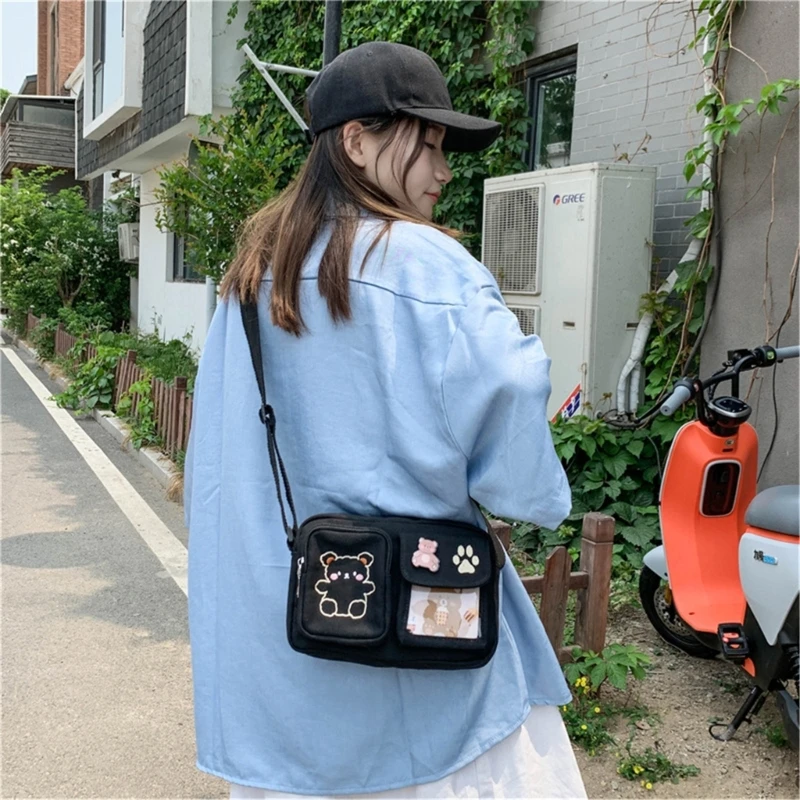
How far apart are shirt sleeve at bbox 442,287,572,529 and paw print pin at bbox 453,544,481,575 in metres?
0.09

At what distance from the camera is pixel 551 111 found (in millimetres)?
6621

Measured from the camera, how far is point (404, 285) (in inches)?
56.1

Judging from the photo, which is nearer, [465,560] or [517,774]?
[465,560]

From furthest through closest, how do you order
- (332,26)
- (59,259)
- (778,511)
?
1. (59,259)
2. (332,26)
3. (778,511)

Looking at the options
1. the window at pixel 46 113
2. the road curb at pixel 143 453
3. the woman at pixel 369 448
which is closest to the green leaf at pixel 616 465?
the road curb at pixel 143 453

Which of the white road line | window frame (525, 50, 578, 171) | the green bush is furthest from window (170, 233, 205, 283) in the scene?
window frame (525, 50, 578, 171)

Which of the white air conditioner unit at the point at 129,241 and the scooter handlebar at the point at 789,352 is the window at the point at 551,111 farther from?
the white air conditioner unit at the point at 129,241

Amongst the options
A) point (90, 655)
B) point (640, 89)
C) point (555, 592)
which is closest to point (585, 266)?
point (640, 89)

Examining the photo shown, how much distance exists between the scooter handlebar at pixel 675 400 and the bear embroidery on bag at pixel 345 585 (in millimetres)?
1844

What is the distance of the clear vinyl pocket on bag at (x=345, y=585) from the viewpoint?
1.39m

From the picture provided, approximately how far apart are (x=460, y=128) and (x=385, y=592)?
2.54 ft

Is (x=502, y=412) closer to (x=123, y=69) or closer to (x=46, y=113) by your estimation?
(x=123, y=69)

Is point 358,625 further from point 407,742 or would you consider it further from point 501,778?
point 501,778

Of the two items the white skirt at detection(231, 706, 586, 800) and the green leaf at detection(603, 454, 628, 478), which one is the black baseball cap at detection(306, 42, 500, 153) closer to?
the white skirt at detection(231, 706, 586, 800)
